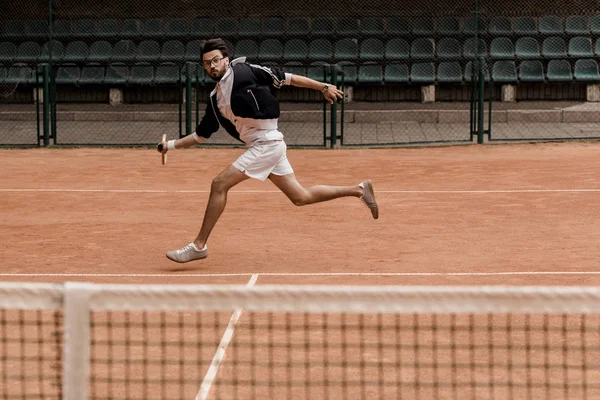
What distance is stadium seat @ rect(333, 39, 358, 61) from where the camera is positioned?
72.5ft

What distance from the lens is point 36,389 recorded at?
5.45m

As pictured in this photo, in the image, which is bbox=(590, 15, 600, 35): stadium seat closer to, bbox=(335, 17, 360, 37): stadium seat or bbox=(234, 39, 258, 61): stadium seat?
bbox=(335, 17, 360, 37): stadium seat

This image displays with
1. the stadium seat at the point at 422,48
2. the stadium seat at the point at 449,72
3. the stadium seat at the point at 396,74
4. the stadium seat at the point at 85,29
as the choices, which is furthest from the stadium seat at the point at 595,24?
the stadium seat at the point at 85,29

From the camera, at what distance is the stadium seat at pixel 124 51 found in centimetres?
2260

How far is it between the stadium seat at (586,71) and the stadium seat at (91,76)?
9430 millimetres

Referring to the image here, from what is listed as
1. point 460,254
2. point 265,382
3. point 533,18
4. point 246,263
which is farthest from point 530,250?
point 533,18

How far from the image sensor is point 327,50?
22312 millimetres

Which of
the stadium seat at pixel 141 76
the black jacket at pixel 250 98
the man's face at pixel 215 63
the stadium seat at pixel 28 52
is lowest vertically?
the black jacket at pixel 250 98

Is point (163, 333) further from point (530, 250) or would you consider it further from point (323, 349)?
point (530, 250)

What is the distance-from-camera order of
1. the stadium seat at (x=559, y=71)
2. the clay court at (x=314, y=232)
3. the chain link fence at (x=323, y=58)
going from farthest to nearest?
the stadium seat at (x=559, y=71), the chain link fence at (x=323, y=58), the clay court at (x=314, y=232)

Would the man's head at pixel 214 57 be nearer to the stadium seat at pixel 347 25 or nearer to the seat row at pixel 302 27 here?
the seat row at pixel 302 27

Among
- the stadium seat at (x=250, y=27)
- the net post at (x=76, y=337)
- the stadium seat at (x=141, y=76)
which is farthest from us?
the stadium seat at (x=250, y=27)

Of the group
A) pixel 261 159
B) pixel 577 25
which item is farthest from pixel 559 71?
pixel 261 159

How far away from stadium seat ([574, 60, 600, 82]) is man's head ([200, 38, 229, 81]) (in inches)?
574
